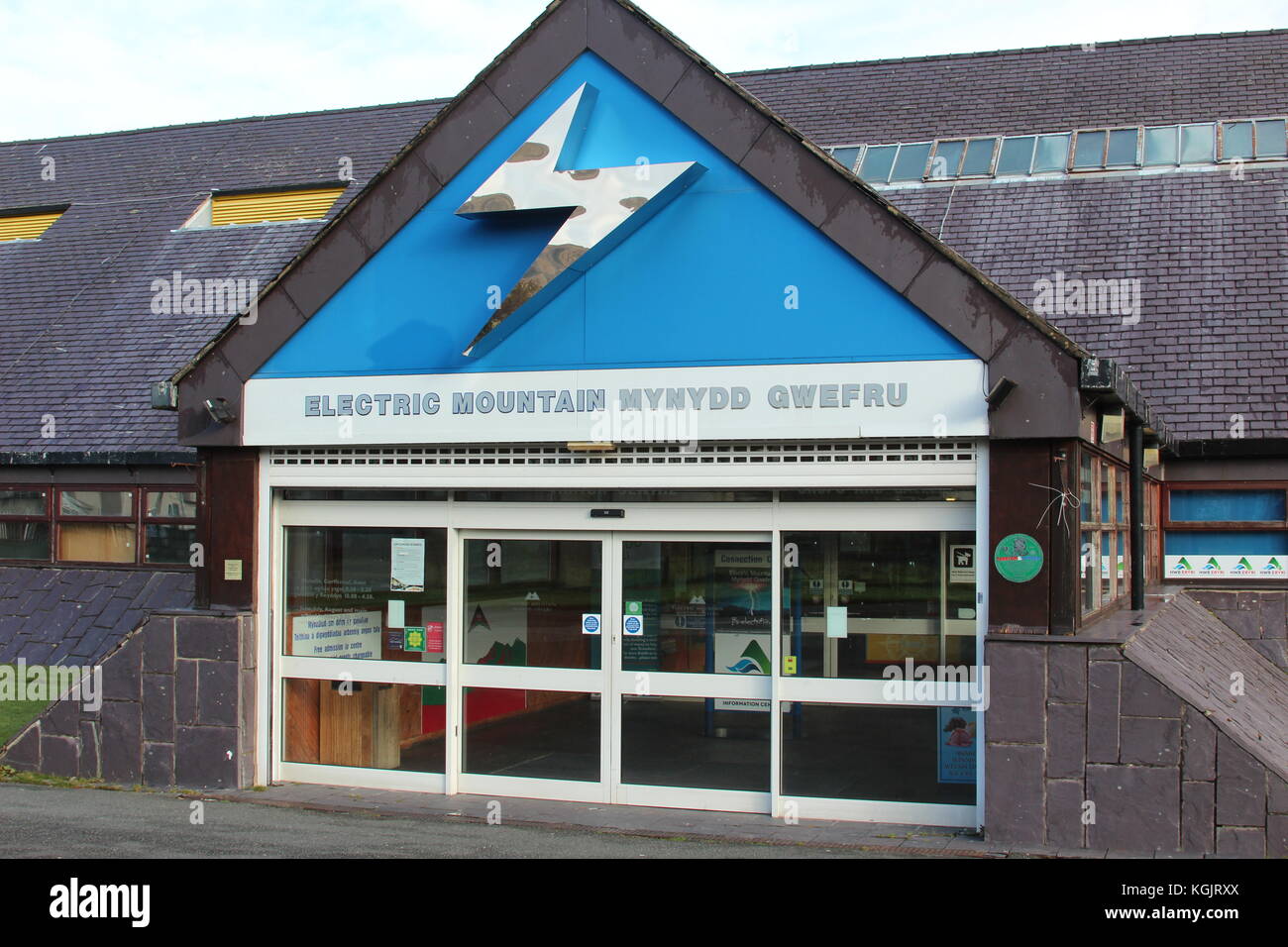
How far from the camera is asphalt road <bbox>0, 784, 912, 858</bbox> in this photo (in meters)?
8.62

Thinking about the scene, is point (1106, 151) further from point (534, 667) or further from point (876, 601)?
point (534, 667)

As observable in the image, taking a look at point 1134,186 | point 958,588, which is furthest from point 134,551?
point 1134,186

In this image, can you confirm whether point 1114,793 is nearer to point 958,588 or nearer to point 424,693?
point 958,588

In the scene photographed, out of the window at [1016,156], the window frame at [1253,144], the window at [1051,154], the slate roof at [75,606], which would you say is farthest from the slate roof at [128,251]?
the window frame at [1253,144]

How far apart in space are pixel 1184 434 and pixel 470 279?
8007 mm

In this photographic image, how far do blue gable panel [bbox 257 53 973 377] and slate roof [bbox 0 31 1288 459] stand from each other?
578 cm

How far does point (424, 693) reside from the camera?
10836 millimetres

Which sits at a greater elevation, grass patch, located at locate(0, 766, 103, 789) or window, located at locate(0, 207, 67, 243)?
window, located at locate(0, 207, 67, 243)

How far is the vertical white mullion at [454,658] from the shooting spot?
10648 millimetres

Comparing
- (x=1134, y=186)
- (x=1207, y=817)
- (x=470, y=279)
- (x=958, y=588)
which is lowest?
(x=1207, y=817)

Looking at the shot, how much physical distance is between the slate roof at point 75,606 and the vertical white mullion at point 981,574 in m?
8.67

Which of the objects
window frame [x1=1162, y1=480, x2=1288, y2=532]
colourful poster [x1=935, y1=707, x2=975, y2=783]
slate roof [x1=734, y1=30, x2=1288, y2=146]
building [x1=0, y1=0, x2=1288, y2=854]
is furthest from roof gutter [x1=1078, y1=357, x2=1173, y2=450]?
slate roof [x1=734, y1=30, x2=1288, y2=146]

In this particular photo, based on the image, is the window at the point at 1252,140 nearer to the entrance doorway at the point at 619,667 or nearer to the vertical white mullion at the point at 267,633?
the entrance doorway at the point at 619,667

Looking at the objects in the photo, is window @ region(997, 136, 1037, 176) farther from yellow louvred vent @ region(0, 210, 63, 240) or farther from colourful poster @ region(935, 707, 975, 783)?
yellow louvred vent @ region(0, 210, 63, 240)
